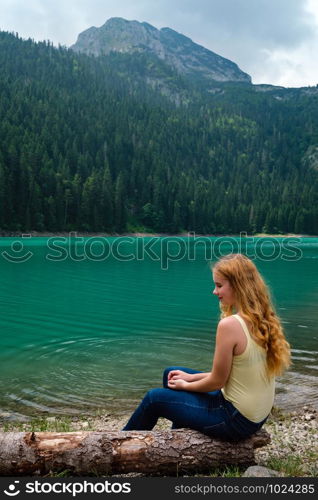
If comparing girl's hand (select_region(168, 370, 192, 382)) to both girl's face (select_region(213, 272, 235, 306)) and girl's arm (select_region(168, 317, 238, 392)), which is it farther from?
girl's face (select_region(213, 272, 235, 306))

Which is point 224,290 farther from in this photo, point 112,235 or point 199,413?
point 112,235

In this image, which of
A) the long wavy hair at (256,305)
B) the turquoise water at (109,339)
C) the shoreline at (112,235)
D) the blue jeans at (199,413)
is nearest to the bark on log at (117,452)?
the blue jeans at (199,413)

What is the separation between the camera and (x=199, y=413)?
19.0 feet

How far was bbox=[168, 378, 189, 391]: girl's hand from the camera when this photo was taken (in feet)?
19.3

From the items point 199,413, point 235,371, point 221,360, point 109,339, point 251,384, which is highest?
point 221,360

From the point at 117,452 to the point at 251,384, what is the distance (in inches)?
75.2

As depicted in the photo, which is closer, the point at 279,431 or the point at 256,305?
the point at 256,305

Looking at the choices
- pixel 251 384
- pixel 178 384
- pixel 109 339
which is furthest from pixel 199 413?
pixel 109 339

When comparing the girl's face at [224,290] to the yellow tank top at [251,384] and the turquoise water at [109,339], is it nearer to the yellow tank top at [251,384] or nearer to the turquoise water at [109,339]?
the yellow tank top at [251,384]

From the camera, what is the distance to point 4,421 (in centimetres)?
938

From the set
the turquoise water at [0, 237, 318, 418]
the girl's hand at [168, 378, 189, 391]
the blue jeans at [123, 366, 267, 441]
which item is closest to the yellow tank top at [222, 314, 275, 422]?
the blue jeans at [123, 366, 267, 441]

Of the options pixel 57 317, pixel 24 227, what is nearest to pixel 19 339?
pixel 57 317

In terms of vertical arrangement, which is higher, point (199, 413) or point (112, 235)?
point (112, 235)

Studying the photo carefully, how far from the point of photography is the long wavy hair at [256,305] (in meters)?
5.27
